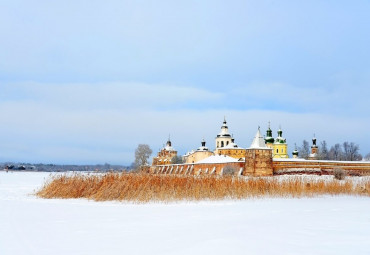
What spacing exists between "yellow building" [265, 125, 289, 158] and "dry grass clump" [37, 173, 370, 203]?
50.1 m

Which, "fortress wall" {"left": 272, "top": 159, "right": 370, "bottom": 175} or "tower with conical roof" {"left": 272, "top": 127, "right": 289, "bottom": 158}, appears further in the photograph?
"tower with conical roof" {"left": 272, "top": 127, "right": 289, "bottom": 158}

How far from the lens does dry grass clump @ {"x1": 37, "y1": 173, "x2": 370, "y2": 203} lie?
36.9 feet

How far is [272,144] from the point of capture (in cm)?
6397

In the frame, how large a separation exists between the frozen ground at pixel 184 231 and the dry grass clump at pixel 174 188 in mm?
2540

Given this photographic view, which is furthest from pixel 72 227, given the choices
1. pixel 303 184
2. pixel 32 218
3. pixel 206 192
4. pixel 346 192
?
pixel 346 192

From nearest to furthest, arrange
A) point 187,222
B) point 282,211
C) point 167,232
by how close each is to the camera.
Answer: point 167,232 < point 187,222 < point 282,211

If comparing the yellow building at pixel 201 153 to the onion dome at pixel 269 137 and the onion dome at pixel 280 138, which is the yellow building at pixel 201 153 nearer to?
the onion dome at pixel 269 137

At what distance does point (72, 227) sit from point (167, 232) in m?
1.65

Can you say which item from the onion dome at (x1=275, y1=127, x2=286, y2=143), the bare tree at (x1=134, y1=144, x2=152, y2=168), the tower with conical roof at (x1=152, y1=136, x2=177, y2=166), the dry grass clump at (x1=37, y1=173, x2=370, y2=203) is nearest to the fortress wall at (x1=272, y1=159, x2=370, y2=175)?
the dry grass clump at (x1=37, y1=173, x2=370, y2=203)

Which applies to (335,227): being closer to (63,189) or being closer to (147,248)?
(147,248)

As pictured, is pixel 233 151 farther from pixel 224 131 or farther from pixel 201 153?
pixel 201 153

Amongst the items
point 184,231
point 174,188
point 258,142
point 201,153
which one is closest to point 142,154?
point 201,153

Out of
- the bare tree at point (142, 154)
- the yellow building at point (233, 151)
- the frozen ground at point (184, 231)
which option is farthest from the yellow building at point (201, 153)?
the frozen ground at point (184, 231)

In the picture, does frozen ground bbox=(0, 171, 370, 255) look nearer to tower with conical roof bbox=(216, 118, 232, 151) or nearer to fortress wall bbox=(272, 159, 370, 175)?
fortress wall bbox=(272, 159, 370, 175)
